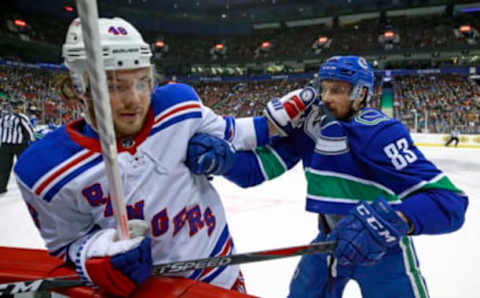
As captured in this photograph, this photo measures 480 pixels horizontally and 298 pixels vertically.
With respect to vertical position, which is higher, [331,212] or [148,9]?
[148,9]

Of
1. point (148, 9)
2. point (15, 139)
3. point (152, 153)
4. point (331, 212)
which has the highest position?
point (148, 9)

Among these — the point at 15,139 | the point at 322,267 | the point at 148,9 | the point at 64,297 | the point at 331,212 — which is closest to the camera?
the point at 64,297

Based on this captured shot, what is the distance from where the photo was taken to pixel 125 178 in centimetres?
90

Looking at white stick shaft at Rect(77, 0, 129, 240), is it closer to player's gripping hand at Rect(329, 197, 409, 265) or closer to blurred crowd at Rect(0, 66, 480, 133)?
player's gripping hand at Rect(329, 197, 409, 265)

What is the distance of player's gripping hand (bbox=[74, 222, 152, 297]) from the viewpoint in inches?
29.5

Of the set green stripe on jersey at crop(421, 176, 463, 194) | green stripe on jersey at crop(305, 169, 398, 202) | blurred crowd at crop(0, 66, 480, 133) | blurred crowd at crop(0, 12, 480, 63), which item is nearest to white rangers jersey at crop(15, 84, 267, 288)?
green stripe on jersey at crop(305, 169, 398, 202)

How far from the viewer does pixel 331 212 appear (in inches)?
54.5

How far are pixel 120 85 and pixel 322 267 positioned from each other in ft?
3.93

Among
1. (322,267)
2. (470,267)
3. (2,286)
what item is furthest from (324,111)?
(470,267)

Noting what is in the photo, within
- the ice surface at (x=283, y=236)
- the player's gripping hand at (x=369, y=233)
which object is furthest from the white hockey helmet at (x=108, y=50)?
the ice surface at (x=283, y=236)

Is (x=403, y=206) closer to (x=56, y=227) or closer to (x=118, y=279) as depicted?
(x=118, y=279)

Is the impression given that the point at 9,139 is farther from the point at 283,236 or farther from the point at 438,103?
the point at 438,103

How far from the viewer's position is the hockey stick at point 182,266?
840mm

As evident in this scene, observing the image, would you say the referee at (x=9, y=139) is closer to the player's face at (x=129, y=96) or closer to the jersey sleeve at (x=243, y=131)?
the jersey sleeve at (x=243, y=131)
